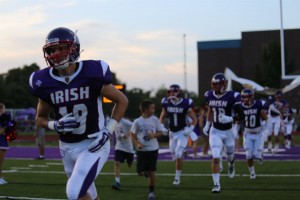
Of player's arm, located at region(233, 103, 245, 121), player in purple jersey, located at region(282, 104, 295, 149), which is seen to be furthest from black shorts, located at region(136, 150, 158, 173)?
player in purple jersey, located at region(282, 104, 295, 149)

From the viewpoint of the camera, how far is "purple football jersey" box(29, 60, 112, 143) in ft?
16.5

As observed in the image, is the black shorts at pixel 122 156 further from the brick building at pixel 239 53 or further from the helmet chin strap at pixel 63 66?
the brick building at pixel 239 53

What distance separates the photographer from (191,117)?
11.8 metres

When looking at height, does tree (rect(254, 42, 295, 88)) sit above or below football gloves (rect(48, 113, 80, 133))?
above

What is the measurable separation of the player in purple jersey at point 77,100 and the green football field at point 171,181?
407 cm

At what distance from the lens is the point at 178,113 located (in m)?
11.7

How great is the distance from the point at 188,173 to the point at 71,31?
8.14m

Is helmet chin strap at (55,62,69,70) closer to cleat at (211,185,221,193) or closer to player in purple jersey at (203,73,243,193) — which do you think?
cleat at (211,185,221,193)

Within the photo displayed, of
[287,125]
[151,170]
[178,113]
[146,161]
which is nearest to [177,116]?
[178,113]

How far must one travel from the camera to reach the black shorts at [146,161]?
9.00 meters

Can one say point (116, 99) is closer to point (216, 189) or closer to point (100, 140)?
point (100, 140)

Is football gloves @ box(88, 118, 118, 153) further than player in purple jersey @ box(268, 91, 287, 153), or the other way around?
player in purple jersey @ box(268, 91, 287, 153)

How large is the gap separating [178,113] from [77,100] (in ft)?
22.1

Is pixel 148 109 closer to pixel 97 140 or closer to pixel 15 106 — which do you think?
pixel 97 140
